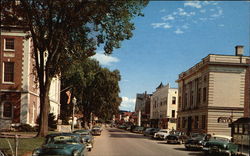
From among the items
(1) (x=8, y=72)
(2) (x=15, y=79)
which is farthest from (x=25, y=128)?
(1) (x=8, y=72)

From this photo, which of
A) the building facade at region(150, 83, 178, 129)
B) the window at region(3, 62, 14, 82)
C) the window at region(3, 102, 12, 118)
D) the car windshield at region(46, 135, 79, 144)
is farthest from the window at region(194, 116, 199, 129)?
the car windshield at region(46, 135, 79, 144)

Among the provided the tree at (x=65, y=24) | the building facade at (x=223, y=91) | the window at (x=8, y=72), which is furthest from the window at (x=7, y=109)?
the building facade at (x=223, y=91)

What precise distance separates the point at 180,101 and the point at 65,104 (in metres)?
25.2

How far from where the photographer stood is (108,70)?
63.7 meters

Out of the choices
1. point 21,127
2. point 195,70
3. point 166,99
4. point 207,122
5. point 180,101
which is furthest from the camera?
point 166,99

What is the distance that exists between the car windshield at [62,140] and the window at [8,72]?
81.9ft

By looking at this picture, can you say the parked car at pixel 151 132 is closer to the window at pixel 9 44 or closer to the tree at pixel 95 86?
the tree at pixel 95 86

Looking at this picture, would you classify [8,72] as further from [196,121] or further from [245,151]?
[245,151]

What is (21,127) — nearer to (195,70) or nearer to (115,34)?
(115,34)

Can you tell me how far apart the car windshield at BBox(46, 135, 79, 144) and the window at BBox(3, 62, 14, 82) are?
2496cm

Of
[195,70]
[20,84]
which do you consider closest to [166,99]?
[195,70]

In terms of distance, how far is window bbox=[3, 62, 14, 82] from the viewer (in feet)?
121

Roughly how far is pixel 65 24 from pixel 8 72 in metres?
16.3

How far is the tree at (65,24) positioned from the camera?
22.7 m
